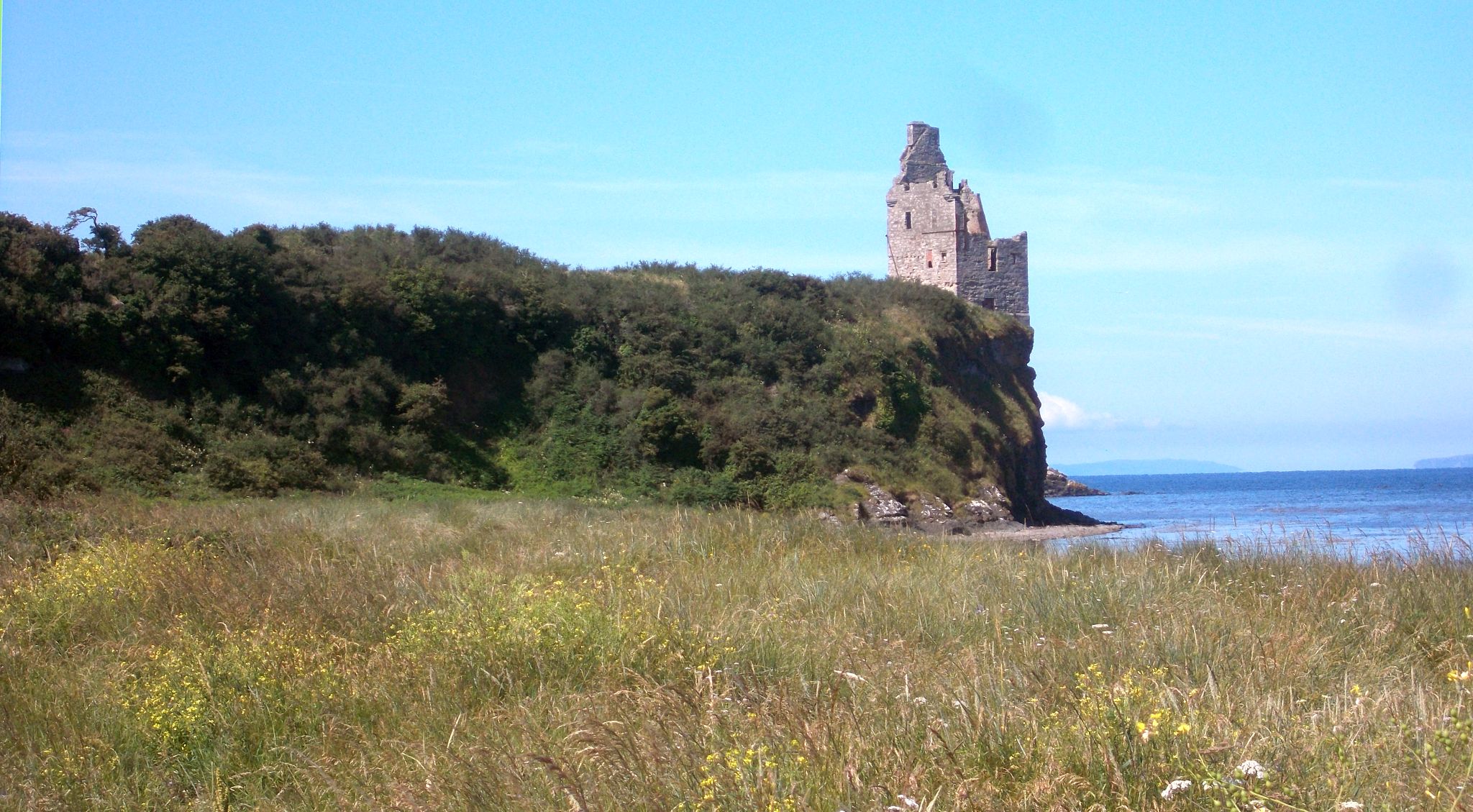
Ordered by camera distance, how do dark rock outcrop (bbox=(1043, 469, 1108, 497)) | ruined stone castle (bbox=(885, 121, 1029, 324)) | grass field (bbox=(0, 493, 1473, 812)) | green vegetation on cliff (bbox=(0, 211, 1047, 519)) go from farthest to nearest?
dark rock outcrop (bbox=(1043, 469, 1108, 497)) < ruined stone castle (bbox=(885, 121, 1029, 324)) < green vegetation on cliff (bbox=(0, 211, 1047, 519)) < grass field (bbox=(0, 493, 1473, 812))

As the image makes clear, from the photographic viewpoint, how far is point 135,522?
1122 centimetres

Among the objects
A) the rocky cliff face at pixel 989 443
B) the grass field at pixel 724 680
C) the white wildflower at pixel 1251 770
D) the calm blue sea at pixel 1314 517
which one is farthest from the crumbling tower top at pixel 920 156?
the white wildflower at pixel 1251 770

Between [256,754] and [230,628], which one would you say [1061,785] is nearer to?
[256,754]

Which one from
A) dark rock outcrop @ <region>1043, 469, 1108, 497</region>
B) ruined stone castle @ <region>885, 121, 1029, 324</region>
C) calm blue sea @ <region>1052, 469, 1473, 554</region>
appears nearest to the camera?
calm blue sea @ <region>1052, 469, 1473, 554</region>

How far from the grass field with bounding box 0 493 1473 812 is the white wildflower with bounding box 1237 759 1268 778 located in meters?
0.02

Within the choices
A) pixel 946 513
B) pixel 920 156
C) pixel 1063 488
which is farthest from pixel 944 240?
pixel 1063 488

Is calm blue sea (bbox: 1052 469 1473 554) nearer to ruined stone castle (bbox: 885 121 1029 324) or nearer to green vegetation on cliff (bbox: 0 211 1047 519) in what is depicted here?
green vegetation on cliff (bbox: 0 211 1047 519)

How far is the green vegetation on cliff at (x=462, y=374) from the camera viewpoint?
24.5 meters

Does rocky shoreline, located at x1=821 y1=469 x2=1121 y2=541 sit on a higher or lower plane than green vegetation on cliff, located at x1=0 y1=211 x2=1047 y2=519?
lower

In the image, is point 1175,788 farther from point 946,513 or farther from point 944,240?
point 944,240

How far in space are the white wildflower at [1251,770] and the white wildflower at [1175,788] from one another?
6.2 inches

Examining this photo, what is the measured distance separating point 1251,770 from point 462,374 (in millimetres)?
31878

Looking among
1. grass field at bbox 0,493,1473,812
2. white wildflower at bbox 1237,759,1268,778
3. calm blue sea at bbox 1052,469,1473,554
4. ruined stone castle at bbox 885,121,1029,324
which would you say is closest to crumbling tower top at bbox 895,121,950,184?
Result: ruined stone castle at bbox 885,121,1029,324

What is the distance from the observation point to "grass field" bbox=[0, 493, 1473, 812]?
361cm
